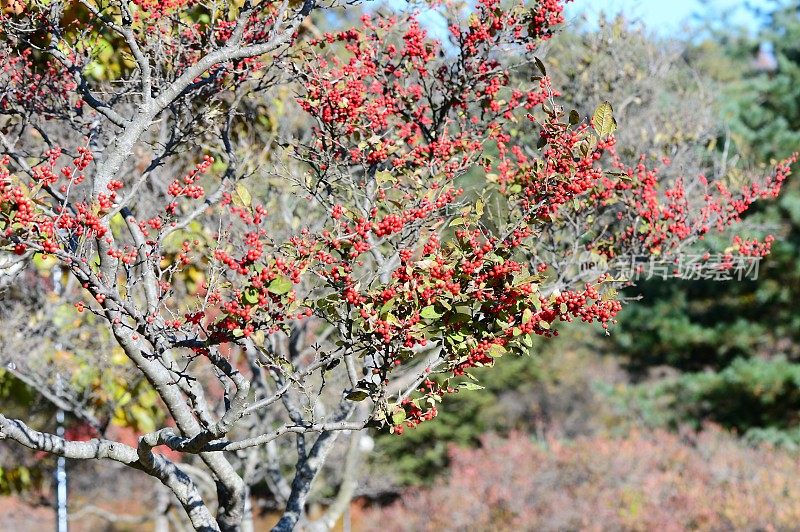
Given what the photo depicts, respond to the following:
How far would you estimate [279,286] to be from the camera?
9.89 feet

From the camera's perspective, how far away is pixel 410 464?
757 inches

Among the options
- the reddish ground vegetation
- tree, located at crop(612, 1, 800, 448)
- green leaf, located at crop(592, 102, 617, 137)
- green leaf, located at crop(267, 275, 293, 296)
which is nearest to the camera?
green leaf, located at crop(267, 275, 293, 296)

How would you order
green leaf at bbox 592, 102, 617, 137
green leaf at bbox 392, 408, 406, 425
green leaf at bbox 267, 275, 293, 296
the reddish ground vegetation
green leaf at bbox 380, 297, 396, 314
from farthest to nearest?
1. the reddish ground vegetation
2. green leaf at bbox 592, 102, 617, 137
3. green leaf at bbox 392, 408, 406, 425
4. green leaf at bbox 380, 297, 396, 314
5. green leaf at bbox 267, 275, 293, 296

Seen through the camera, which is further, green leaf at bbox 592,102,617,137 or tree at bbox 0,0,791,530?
green leaf at bbox 592,102,617,137

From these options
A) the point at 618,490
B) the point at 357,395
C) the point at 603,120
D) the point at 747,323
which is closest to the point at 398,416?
the point at 357,395

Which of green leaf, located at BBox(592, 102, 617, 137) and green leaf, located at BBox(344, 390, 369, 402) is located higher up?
green leaf, located at BBox(592, 102, 617, 137)

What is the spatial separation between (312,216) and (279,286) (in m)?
3.77

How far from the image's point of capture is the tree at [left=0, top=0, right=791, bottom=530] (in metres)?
3.29

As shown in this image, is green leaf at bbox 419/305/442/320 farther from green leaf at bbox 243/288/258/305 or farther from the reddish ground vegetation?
the reddish ground vegetation

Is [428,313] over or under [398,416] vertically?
over

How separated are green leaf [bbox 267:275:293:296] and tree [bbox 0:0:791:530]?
12mm

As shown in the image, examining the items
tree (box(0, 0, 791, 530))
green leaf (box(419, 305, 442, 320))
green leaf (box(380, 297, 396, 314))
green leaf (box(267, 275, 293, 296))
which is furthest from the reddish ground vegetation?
green leaf (box(267, 275, 293, 296))

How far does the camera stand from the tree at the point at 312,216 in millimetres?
3295

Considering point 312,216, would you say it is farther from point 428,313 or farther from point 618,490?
point 618,490
